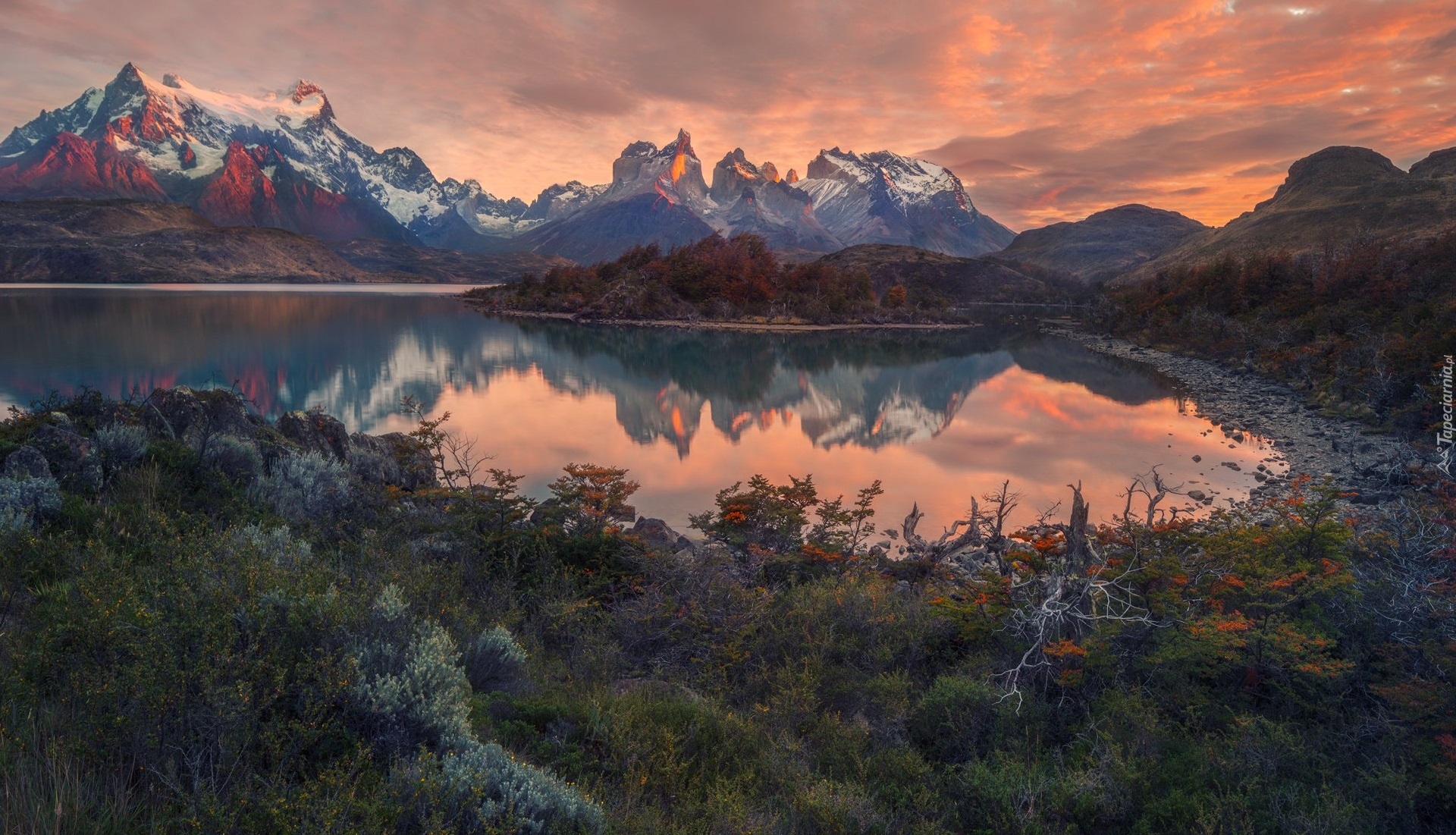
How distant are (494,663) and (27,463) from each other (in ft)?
20.2

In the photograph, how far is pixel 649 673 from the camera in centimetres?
→ 677

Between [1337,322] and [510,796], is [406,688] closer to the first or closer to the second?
[510,796]

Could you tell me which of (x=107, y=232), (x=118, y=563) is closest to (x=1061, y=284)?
(x=118, y=563)

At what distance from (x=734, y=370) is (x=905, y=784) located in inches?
1321

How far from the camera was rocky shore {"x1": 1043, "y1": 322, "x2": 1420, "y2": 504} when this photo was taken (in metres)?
16.1

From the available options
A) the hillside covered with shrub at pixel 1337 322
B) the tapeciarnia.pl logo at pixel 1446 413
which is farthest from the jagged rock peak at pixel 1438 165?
the tapeciarnia.pl logo at pixel 1446 413

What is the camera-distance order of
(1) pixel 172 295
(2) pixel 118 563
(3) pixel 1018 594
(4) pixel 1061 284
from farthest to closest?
1. (4) pixel 1061 284
2. (1) pixel 172 295
3. (3) pixel 1018 594
4. (2) pixel 118 563

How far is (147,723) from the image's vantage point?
3.27 meters

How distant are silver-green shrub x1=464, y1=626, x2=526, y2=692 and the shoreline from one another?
59.5m

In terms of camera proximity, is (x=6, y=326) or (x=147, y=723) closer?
(x=147, y=723)

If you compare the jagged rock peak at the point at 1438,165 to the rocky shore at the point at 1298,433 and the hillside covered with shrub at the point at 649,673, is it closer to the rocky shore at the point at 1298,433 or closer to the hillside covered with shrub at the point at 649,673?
the rocky shore at the point at 1298,433

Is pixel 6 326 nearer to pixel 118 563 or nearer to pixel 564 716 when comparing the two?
pixel 118 563

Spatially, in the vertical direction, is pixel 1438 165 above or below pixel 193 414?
above

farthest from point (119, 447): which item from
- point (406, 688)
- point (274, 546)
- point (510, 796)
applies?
point (510, 796)
